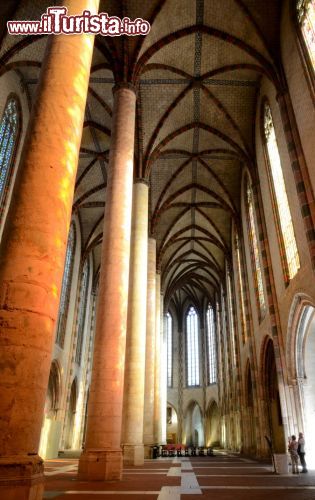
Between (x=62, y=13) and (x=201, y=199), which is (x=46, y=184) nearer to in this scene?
(x=62, y=13)

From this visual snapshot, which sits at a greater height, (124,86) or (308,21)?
(308,21)

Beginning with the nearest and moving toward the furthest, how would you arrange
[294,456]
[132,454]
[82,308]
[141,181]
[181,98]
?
[294,456]
[132,454]
[141,181]
[181,98]
[82,308]

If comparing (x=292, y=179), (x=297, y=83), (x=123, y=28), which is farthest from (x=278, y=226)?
(x=123, y=28)

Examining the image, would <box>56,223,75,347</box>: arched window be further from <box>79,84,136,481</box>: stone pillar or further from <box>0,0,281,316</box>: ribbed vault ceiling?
<box>79,84,136,481</box>: stone pillar

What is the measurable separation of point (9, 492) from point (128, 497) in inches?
99.4

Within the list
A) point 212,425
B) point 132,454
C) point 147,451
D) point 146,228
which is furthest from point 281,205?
point 212,425

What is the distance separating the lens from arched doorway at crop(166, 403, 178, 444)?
123 feet

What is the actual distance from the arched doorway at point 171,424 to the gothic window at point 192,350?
10.2 feet

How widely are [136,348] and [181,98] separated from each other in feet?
35.8

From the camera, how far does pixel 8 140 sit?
14445mm

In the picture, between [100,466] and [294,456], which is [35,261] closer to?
[100,466]

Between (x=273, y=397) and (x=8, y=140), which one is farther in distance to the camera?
(x=273, y=397)

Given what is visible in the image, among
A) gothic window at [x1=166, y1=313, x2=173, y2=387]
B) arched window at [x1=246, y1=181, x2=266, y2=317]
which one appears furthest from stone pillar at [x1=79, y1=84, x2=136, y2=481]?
gothic window at [x1=166, y1=313, x2=173, y2=387]

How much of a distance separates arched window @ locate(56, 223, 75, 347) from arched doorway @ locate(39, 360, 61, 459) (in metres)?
1.64
